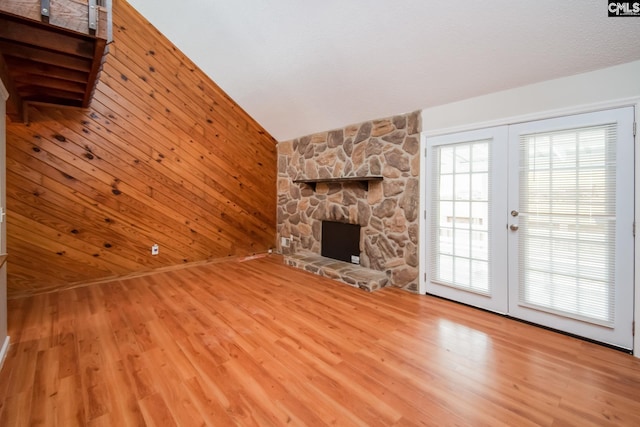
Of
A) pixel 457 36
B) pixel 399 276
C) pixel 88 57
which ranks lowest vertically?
pixel 399 276

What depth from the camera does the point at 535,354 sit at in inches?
80.0

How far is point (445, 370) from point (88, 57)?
3298mm

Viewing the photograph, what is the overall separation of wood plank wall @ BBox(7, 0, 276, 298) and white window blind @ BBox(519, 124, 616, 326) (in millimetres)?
4074

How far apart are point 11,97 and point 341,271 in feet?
12.2

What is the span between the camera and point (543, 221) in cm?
246

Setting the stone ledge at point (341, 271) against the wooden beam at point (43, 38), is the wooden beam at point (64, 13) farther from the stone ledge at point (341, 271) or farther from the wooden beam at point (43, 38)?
the stone ledge at point (341, 271)

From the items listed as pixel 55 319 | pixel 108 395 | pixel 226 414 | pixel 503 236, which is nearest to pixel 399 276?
pixel 503 236

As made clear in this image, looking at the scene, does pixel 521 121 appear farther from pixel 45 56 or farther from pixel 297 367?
pixel 45 56

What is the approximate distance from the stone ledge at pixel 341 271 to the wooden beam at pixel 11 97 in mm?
3502

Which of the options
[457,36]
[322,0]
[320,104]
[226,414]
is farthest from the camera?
[320,104]

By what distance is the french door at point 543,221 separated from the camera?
212cm

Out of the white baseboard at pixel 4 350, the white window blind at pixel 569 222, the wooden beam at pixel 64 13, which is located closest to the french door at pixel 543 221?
the white window blind at pixel 569 222

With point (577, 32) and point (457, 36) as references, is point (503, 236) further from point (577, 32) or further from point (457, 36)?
point (457, 36)

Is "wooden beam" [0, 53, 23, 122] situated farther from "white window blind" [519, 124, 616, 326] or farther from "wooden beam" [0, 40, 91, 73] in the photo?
"white window blind" [519, 124, 616, 326]
